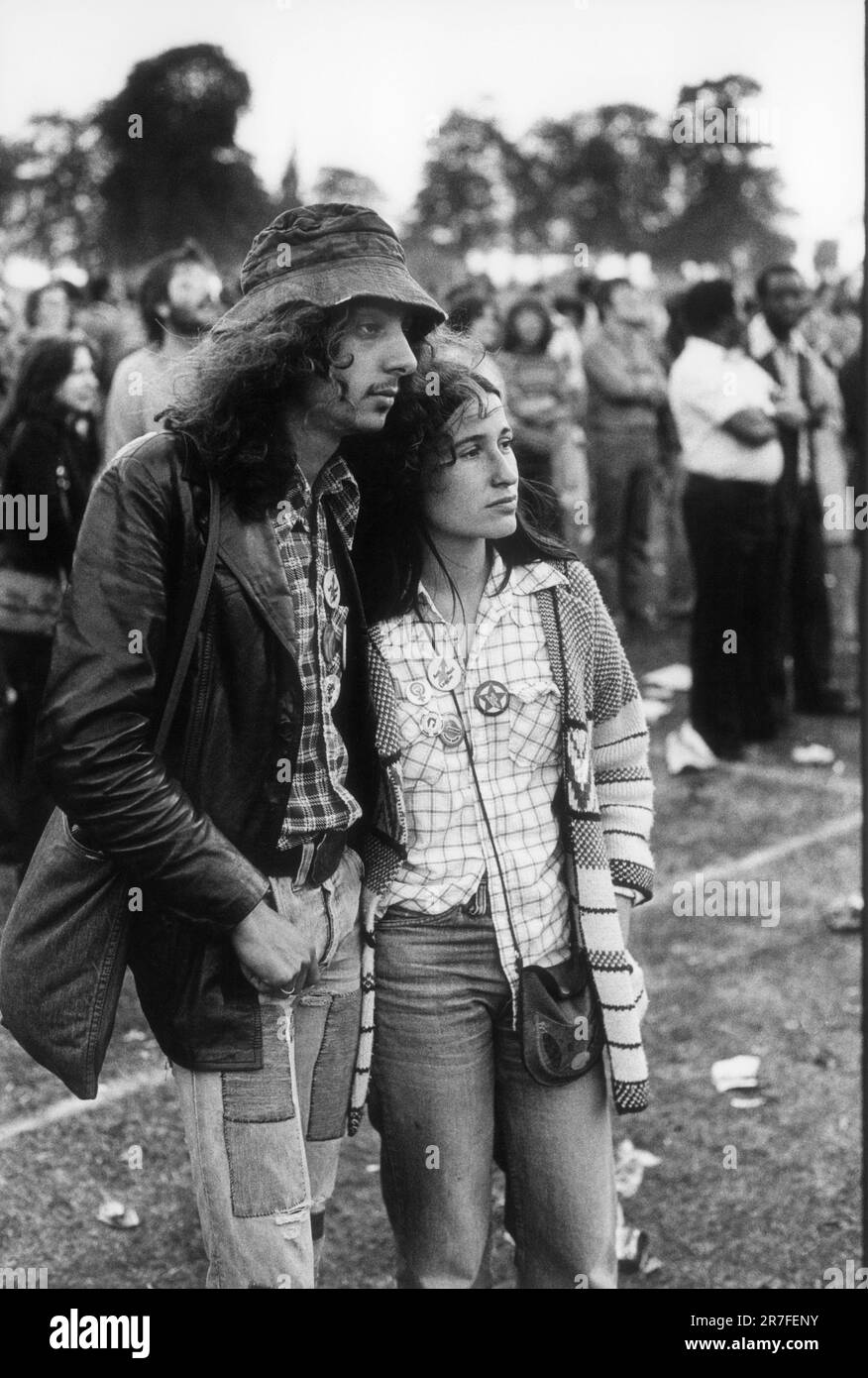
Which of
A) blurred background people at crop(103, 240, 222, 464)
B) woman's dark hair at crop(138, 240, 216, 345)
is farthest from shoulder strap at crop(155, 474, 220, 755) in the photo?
woman's dark hair at crop(138, 240, 216, 345)

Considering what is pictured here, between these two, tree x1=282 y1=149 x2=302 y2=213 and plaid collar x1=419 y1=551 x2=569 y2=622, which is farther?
tree x1=282 y1=149 x2=302 y2=213

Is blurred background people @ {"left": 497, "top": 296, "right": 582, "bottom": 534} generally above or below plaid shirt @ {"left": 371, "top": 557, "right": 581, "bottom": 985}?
above

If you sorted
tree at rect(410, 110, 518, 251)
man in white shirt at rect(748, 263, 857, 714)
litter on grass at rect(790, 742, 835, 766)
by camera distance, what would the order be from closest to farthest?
litter on grass at rect(790, 742, 835, 766) < man in white shirt at rect(748, 263, 857, 714) < tree at rect(410, 110, 518, 251)

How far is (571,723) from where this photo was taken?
2250 mm

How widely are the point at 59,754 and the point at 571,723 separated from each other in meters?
0.75

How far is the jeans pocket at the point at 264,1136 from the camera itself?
6.70 ft

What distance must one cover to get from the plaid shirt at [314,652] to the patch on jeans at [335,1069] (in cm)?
27

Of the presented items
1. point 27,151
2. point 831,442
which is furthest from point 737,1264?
point 831,442

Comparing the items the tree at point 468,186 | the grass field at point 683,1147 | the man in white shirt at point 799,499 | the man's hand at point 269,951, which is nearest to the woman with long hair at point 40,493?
the grass field at point 683,1147

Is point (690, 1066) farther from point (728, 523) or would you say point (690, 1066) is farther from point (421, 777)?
point (728, 523)

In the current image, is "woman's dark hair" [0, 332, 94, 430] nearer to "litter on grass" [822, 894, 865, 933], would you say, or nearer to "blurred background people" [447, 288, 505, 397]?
"blurred background people" [447, 288, 505, 397]

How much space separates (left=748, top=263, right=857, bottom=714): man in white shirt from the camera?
685cm

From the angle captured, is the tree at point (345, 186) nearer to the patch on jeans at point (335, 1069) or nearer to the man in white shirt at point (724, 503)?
the man in white shirt at point (724, 503)

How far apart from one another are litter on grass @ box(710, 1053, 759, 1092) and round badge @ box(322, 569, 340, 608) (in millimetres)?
2086
